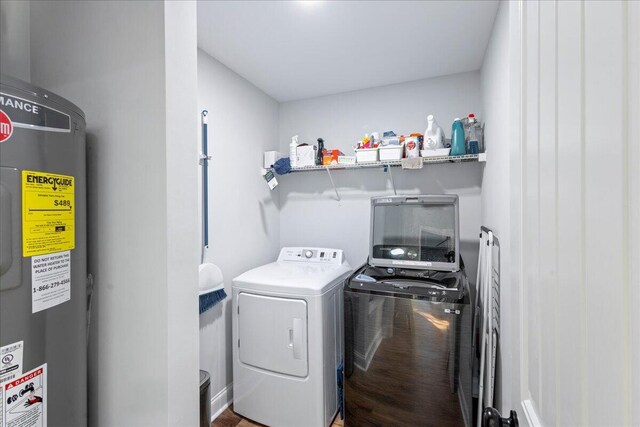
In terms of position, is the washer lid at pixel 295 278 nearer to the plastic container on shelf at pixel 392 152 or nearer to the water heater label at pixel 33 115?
the plastic container on shelf at pixel 392 152

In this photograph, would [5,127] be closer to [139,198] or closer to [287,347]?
[139,198]

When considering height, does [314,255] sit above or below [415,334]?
above

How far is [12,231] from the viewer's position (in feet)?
2.36

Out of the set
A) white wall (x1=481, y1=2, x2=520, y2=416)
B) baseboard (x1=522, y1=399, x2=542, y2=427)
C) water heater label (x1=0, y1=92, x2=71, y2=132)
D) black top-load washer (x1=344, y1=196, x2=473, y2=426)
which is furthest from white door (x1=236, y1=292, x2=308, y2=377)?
water heater label (x1=0, y1=92, x2=71, y2=132)

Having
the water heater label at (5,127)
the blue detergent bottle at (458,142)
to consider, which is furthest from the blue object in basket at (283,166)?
the water heater label at (5,127)

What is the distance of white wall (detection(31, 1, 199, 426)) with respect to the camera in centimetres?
91

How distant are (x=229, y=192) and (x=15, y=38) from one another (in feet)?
4.47

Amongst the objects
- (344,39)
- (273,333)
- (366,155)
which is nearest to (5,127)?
(273,333)

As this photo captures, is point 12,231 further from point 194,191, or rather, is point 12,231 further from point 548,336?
point 548,336

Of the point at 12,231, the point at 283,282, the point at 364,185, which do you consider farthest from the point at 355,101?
the point at 12,231

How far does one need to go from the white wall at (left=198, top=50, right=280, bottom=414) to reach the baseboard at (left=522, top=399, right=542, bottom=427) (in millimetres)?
1888

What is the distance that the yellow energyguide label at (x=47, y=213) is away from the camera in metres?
0.75

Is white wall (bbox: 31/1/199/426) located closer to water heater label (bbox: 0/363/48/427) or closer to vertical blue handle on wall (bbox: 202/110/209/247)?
water heater label (bbox: 0/363/48/427)

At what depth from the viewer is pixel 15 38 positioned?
3.56ft
